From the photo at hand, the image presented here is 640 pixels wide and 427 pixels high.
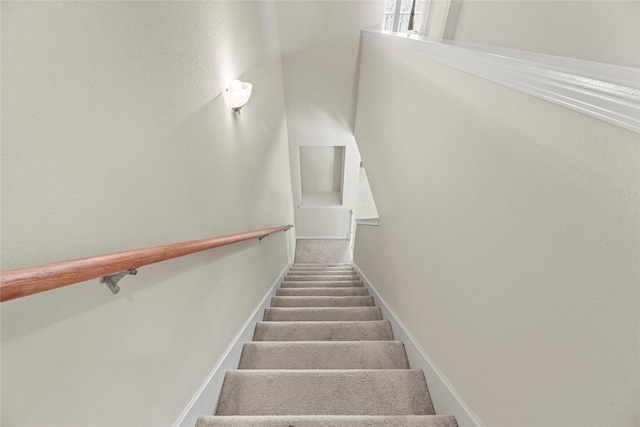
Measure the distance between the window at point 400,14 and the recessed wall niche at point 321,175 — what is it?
8.61ft

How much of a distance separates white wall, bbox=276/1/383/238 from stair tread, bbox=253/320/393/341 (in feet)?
10.9

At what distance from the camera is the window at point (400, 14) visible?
286 cm

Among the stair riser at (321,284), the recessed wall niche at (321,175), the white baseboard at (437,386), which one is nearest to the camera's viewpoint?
the white baseboard at (437,386)

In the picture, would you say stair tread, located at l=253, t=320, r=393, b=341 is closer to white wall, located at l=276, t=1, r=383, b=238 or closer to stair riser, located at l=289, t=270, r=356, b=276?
stair riser, located at l=289, t=270, r=356, b=276

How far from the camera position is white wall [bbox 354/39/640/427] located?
55 cm

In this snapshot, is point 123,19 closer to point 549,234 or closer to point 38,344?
point 38,344

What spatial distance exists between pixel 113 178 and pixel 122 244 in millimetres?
185

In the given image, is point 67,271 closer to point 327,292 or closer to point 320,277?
point 327,292

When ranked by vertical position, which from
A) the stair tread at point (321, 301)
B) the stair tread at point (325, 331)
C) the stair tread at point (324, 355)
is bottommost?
the stair tread at point (321, 301)

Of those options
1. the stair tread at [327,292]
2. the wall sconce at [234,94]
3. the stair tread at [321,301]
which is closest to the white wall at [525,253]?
the wall sconce at [234,94]

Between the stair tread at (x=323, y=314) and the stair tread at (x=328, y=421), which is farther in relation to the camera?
the stair tread at (x=323, y=314)

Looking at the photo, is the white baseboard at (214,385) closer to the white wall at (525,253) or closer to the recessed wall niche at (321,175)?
the white wall at (525,253)

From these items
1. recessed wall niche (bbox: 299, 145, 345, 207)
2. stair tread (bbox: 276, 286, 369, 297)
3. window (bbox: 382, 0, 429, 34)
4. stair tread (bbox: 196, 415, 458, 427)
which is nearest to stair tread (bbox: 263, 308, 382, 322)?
stair tread (bbox: 276, 286, 369, 297)

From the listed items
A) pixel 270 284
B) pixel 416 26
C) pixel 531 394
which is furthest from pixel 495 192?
pixel 416 26
